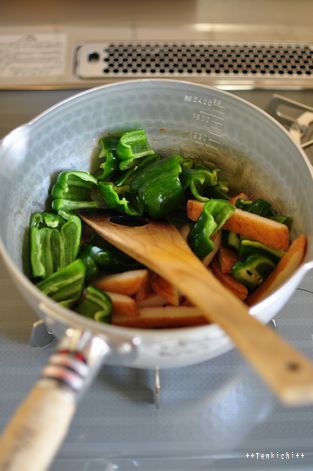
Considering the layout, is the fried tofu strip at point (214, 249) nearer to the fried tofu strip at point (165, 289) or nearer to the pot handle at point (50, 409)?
the fried tofu strip at point (165, 289)

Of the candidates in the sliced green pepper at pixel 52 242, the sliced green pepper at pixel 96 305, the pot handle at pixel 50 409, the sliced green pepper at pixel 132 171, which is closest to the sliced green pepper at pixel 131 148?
the sliced green pepper at pixel 132 171

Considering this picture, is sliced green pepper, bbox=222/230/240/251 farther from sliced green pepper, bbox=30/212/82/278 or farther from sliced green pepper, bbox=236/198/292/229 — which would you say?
sliced green pepper, bbox=30/212/82/278

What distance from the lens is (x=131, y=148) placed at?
28.0 inches

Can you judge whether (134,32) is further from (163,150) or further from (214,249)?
(214,249)

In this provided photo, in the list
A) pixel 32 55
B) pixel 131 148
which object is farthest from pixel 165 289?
pixel 32 55

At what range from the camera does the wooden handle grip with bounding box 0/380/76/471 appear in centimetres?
35

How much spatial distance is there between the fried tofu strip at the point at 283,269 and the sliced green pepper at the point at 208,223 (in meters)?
0.08

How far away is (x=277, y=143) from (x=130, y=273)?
257mm

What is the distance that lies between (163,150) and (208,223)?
0.19m

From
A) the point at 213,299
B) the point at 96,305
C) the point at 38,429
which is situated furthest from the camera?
the point at 96,305

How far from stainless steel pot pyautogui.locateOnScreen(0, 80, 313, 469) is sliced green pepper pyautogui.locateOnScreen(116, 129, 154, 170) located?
0.08 feet

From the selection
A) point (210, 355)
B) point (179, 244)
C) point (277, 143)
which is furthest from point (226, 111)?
point (210, 355)

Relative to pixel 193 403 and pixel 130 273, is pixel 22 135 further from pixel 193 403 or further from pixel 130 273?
pixel 193 403

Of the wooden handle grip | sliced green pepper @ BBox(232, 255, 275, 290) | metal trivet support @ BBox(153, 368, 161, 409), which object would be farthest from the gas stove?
the wooden handle grip
